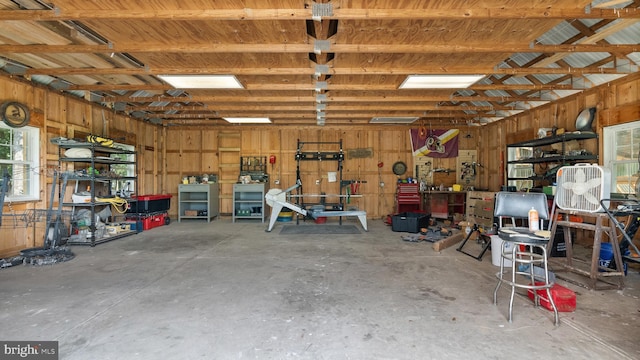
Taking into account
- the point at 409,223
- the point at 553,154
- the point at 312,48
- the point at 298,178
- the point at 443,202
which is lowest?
the point at 409,223

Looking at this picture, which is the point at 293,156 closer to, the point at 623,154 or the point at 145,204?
the point at 145,204

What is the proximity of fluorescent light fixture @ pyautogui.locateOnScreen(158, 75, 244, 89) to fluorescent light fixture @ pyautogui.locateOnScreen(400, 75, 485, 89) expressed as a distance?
9.10 ft

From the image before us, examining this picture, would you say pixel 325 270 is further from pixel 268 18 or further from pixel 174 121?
pixel 174 121

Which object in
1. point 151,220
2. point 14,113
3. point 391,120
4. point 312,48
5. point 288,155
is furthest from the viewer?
point 288,155

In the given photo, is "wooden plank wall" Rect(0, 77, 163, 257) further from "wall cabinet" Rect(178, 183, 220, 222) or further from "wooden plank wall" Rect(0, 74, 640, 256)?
"wall cabinet" Rect(178, 183, 220, 222)

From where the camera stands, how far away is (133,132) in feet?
25.2

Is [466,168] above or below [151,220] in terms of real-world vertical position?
above

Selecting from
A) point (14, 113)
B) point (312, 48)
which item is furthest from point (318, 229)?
point (14, 113)

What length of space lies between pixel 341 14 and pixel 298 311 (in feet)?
9.18

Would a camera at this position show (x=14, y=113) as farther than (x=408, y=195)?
No

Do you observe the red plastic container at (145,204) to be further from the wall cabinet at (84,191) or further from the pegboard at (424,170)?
the pegboard at (424,170)

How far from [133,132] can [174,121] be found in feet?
3.80

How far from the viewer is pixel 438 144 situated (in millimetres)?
8906

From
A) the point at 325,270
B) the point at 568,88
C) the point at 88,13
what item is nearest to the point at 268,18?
the point at 88,13
